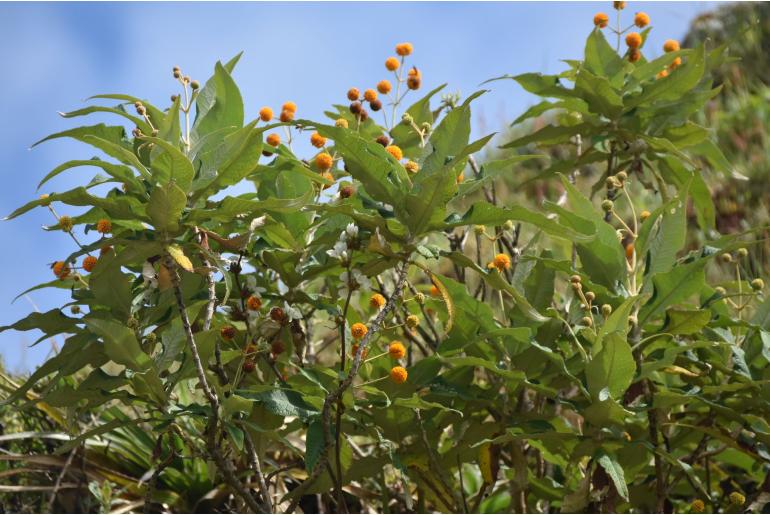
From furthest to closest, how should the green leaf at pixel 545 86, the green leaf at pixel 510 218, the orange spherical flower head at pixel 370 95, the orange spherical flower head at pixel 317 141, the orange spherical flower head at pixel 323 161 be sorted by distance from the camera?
the green leaf at pixel 545 86 < the orange spherical flower head at pixel 370 95 < the orange spherical flower head at pixel 317 141 < the orange spherical flower head at pixel 323 161 < the green leaf at pixel 510 218

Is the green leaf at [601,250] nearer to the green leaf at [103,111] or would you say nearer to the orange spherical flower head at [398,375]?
the orange spherical flower head at [398,375]

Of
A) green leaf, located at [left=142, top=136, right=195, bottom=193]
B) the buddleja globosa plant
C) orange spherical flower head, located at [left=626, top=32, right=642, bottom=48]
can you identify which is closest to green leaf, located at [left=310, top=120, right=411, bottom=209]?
the buddleja globosa plant

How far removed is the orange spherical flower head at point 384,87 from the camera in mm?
2164

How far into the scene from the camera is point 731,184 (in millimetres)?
6871

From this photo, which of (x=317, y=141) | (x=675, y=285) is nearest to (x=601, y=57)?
(x=675, y=285)

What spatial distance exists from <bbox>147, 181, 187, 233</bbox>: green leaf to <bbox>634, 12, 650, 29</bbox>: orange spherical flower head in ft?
4.63

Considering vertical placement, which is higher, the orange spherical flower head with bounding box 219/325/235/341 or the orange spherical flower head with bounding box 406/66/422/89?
the orange spherical flower head with bounding box 406/66/422/89

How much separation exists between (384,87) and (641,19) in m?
0.73

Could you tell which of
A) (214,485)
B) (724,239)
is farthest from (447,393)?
(214,485)

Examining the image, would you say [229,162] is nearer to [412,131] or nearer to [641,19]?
[412,131]

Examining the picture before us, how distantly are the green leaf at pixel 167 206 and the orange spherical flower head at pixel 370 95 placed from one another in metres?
0.67

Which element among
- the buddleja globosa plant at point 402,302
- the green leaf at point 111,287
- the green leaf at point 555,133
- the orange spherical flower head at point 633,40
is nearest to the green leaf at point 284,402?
the buddleja globosa plant at point 402,302

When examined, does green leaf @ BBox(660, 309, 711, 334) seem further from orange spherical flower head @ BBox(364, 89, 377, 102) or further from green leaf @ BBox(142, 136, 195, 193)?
green leaf @ BBox(142, 136, 195, 193)

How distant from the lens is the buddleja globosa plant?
1.60m
